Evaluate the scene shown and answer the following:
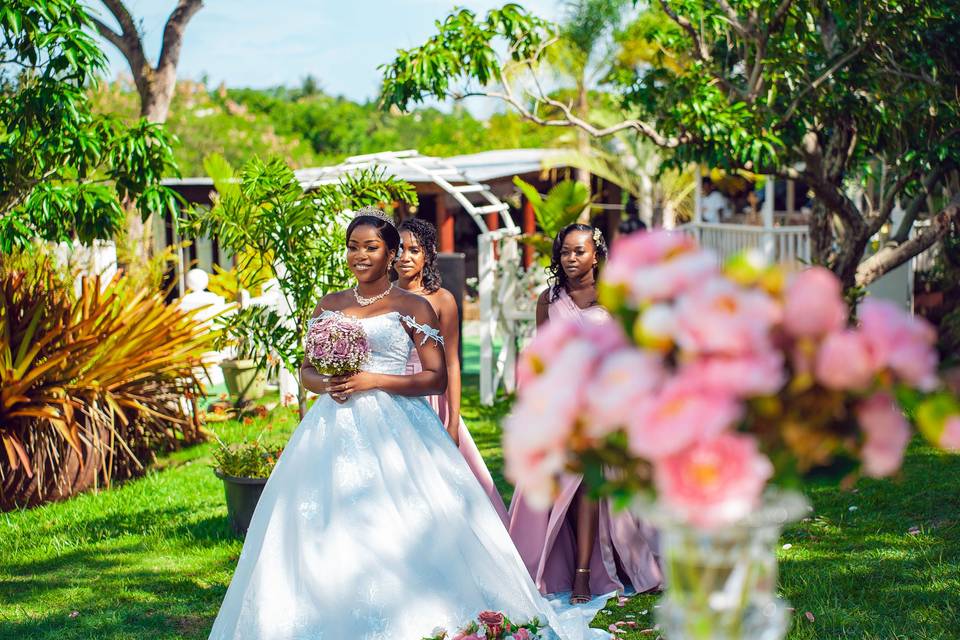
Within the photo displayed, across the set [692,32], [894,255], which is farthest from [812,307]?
[894,255]

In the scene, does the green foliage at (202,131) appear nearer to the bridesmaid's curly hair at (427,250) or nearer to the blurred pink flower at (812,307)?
the bridesmaid's curly hair at (427,250)

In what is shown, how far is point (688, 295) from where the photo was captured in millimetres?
1344

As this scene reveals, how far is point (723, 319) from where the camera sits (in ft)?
4.25

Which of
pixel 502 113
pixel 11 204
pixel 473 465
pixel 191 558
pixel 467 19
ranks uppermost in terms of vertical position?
pixel 502 113

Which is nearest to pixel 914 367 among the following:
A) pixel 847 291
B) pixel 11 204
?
pixel 11 204

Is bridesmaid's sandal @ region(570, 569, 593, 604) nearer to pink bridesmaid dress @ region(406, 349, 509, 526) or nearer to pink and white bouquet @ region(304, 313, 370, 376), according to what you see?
pink bridesmaid dress @ region(406, 349, 509, 526)

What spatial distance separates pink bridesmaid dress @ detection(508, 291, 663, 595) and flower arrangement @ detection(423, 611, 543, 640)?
1300 mm

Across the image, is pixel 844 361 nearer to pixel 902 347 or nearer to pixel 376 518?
pixel 902 347

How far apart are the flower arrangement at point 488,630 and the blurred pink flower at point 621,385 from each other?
9.24 feet

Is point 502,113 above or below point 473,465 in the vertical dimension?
above

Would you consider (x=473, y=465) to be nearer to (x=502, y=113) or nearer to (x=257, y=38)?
(x=502, y=113)

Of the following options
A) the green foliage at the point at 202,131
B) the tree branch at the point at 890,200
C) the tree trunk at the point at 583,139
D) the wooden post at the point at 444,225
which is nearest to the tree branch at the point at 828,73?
the tree branch at the point at 890,200

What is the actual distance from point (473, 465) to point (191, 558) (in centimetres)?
185

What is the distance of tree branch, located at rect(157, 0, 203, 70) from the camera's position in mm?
12641
